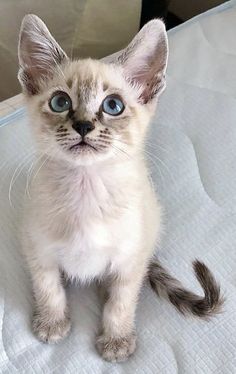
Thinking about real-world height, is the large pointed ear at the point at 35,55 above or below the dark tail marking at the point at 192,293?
above

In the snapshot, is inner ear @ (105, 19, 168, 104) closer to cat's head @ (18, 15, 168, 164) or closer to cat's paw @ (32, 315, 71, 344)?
cat's head @ (18, 15, 168, 164)

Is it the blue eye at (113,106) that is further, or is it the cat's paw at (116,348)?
the cat's paw at (116,348)

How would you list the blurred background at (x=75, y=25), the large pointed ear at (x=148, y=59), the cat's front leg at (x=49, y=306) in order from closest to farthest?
the large pointed ear at (x=148, y=59), the cat's front leg at (x=49, y=306), the blurred background at (x=75, y=25)

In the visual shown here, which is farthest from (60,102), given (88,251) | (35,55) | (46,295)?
(46,295)

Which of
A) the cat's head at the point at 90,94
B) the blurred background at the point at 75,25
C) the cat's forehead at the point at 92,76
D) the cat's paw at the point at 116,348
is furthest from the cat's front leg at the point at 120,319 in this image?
the blurred background at the point at 75,25

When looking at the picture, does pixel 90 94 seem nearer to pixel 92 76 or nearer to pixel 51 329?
pixel 92 76

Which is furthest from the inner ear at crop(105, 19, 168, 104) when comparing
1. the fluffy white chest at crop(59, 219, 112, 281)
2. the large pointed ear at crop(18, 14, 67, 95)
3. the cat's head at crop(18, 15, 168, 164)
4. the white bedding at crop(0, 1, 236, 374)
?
the white bedding at crop(0, 1, 236, 374)

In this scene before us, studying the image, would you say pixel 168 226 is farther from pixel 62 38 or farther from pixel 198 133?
pixel 62 38

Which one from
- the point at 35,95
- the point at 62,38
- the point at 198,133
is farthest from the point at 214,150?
the point at 62,38

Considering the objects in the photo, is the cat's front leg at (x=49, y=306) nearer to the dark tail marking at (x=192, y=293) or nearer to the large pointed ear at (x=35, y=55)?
the dark tail marking at (x=192, y=293)
